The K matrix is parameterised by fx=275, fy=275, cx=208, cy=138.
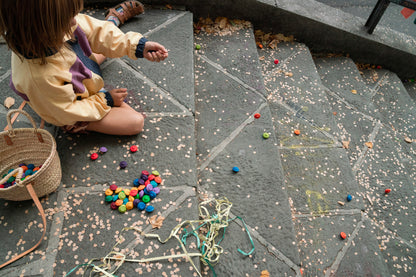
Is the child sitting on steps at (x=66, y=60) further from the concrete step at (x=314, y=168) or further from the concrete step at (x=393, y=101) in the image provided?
the concrete step at (x=393, y=101)

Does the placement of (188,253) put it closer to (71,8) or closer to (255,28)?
(71,8)

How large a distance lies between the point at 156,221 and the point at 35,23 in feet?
3.25

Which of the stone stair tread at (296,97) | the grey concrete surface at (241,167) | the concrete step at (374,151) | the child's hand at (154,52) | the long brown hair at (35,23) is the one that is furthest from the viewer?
the stone stair tread at (296,97)

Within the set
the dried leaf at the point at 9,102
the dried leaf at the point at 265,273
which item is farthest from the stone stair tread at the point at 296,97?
the dried leaf at the point at 9,102

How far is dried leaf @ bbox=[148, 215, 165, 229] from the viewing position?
1364mm

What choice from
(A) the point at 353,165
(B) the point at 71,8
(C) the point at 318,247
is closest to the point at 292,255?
(C) the point at 318,247

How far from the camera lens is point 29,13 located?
100 centimetres

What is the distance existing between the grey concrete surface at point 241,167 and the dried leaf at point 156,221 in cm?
2

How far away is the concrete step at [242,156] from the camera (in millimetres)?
1429

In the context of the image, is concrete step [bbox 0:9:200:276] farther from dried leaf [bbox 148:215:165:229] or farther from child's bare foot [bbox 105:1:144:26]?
child's bare foot [bbox 105:1:144:26]

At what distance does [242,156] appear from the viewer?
1.73 meters

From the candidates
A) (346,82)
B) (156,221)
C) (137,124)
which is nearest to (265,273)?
(156,221)

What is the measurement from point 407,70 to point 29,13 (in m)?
3.34

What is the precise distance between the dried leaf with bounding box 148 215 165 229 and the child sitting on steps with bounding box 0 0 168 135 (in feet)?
1.73
